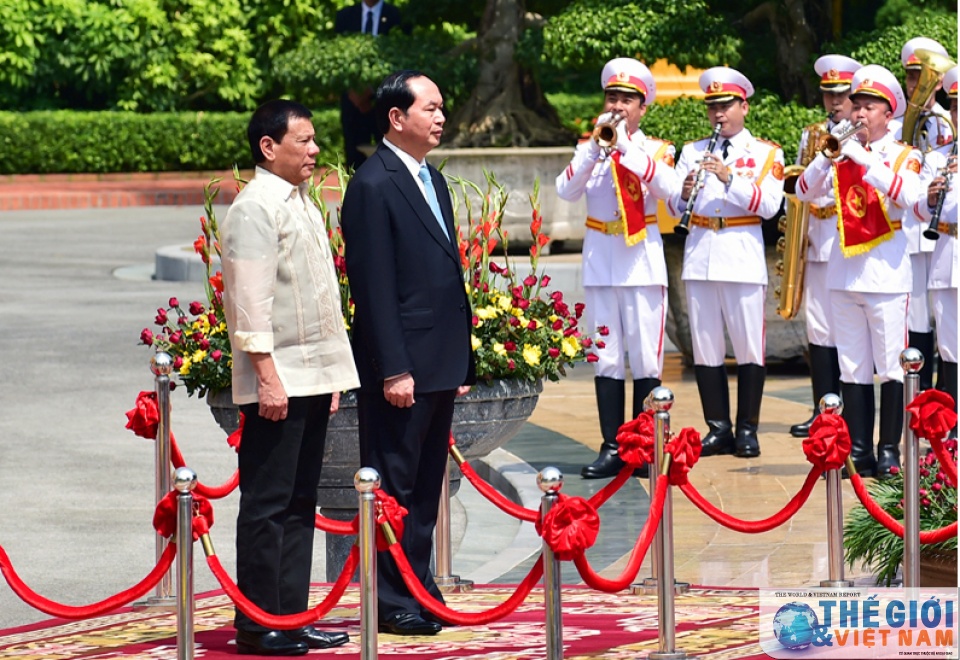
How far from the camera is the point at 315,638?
6.14 m

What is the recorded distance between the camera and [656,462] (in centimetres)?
612

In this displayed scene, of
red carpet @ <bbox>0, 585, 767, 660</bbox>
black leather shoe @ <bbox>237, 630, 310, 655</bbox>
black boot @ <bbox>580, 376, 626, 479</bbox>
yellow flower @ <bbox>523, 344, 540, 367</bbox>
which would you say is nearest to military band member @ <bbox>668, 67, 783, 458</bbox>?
black boot @ <bbox>580, 376, 626, 479</bbox>

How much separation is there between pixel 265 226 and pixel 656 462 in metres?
1.39

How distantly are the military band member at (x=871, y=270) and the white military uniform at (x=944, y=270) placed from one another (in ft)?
0.66

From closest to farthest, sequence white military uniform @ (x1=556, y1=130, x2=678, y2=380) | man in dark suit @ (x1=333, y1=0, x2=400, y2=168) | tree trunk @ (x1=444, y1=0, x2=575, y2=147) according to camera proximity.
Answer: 1. white military uniform @ (x1=556, y1=130, x2=678, y2=380)
2. man in dark suit @ (x1=333, y1=0, x2=400, y2=168)
3. tree trunk @ (x1=444, y1=0, x2=575, y2=147)

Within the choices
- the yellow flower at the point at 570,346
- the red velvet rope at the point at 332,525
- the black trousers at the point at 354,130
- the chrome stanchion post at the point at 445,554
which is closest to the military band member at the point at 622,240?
the yellow flower at the point at 570,346

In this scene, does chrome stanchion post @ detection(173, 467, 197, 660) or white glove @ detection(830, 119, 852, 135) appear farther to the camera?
white glove @ detection(830, 119, 852, 135)

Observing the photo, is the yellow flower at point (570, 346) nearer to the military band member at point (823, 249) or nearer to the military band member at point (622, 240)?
the military band member at point (622, 240)

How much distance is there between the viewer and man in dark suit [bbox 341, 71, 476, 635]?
20.4 ft

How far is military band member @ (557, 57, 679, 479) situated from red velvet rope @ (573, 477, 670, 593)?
3596 mm

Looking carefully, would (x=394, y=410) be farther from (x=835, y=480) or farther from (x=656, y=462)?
(x=835, y=480)

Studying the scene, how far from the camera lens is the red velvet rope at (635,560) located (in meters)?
5.55

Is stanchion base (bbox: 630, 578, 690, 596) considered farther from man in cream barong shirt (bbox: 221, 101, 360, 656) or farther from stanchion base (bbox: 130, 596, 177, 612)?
stanchion base (bbox: 130, 596, 177, 612)

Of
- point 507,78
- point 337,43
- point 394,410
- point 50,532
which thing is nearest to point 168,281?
point 337,43
